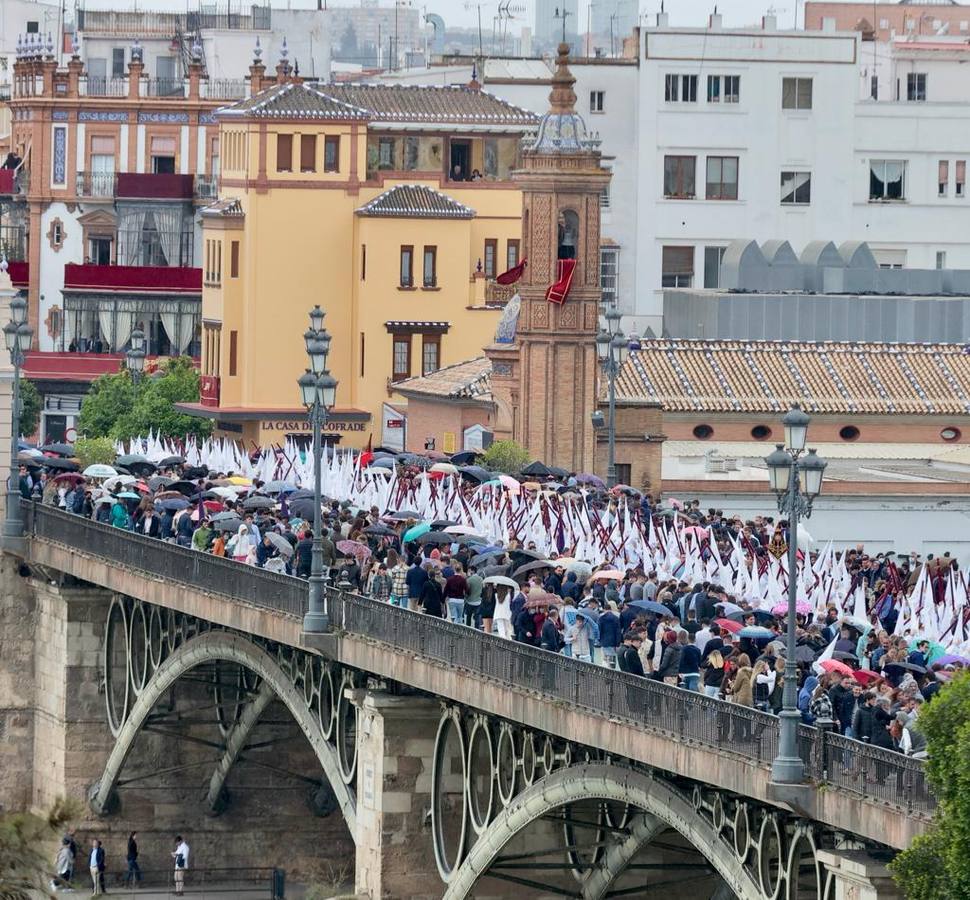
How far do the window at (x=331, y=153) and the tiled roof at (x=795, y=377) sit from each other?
18.5 metres

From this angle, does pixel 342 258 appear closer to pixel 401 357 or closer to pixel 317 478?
pixel 401 357

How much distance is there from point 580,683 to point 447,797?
9845 mm

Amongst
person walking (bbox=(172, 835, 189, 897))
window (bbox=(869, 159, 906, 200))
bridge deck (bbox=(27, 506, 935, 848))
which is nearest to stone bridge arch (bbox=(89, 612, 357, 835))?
bridge deck (bbox=(27, 506, 935, 848))

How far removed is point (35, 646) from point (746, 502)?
58.3 feet

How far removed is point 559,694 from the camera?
4184 cm

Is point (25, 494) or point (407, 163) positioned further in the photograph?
point (407, 163)

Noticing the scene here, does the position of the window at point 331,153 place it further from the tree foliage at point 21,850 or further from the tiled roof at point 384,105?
the tree foliage at point 21,850

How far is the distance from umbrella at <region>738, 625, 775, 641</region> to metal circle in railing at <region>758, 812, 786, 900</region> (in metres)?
2.85

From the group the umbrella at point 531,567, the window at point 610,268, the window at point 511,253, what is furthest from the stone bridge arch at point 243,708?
the window at point 610,268

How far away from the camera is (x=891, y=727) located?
3531 centimetres

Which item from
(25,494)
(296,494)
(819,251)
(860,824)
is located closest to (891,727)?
(860,824)

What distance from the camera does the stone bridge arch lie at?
176 feet

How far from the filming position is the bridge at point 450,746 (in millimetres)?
36688

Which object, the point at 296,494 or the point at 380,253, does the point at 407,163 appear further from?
the point at 296,494
